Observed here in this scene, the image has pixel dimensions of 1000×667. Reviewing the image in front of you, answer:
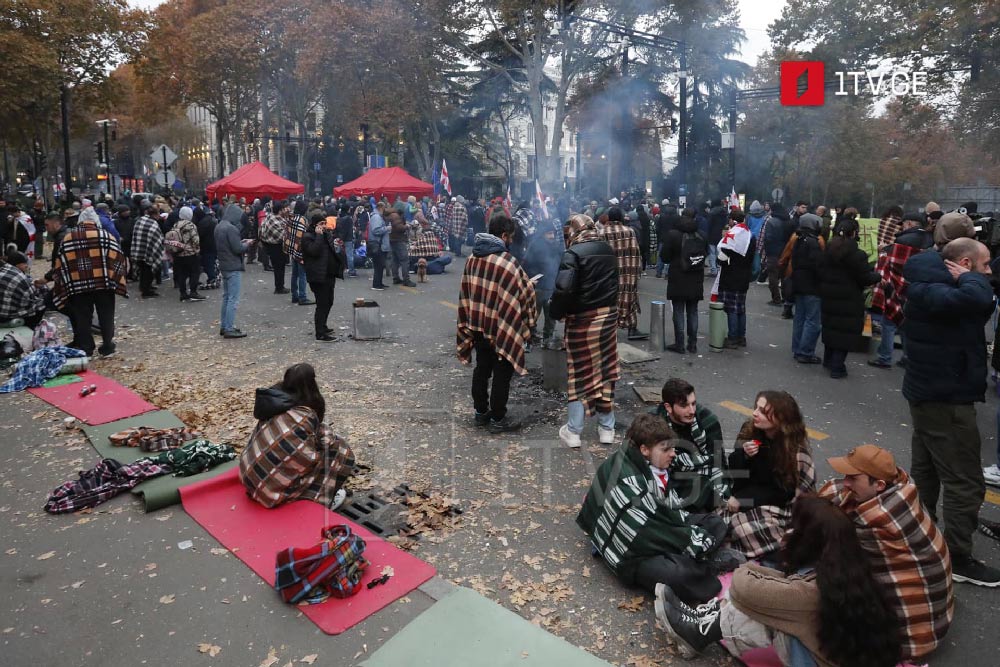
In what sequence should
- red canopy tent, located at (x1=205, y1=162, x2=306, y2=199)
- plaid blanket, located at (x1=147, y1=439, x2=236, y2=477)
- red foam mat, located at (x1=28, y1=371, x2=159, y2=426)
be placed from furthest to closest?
red canopy tent, located at (x1=205, y1=162, x2=306, y2=199), red foam mat, located at (x1=28, y1=371, x2=159, y2=426), plaid blanket, located at (x1=147, y1=439, x2=236, y2=477)

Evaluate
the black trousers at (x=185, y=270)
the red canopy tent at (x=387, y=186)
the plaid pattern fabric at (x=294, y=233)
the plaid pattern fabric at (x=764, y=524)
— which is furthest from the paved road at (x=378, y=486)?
the red canopy tent at (x=387, y=186)

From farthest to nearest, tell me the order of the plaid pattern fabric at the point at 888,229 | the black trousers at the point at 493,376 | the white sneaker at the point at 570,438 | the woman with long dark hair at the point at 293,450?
the plaid pattern fabric at the point at 888,229 → the black trousers at the point at 493,376 → the white sneaker at the point at 570,438 → the woman with long dark hair at the point at 293,450

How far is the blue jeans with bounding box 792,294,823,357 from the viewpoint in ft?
27.5

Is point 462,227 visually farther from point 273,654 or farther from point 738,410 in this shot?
point 273,654

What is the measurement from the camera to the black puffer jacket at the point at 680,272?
28.8 feet

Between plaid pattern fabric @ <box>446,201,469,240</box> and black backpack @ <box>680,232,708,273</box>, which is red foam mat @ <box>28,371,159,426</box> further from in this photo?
plaid pattern fabric @ <box>446,201,469,240</box>

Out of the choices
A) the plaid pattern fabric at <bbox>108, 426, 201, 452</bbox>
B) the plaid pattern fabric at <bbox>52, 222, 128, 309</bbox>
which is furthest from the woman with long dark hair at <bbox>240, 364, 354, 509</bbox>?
the plaid pattern fabric at <bbox>52, 222, 128, 309</bbox>

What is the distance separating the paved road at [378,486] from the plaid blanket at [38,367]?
0.31 metres

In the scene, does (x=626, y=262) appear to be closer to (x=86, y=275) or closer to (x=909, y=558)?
(x=909, y=558)

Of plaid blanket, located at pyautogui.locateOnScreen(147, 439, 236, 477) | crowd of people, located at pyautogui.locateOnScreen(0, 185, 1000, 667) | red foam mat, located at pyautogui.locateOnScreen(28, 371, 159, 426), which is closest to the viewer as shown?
crowd of people, located at pyautogui.locateOnScreen(0, 185, 1000, 667)

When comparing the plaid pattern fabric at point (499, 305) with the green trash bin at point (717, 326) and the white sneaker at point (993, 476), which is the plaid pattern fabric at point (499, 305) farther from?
the green trash bin at point (717, 326)

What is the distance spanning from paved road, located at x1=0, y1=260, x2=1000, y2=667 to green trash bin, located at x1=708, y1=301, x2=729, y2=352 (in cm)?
17

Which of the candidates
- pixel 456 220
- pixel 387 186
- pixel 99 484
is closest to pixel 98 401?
pixel 99 484

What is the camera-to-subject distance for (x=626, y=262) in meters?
8.48
